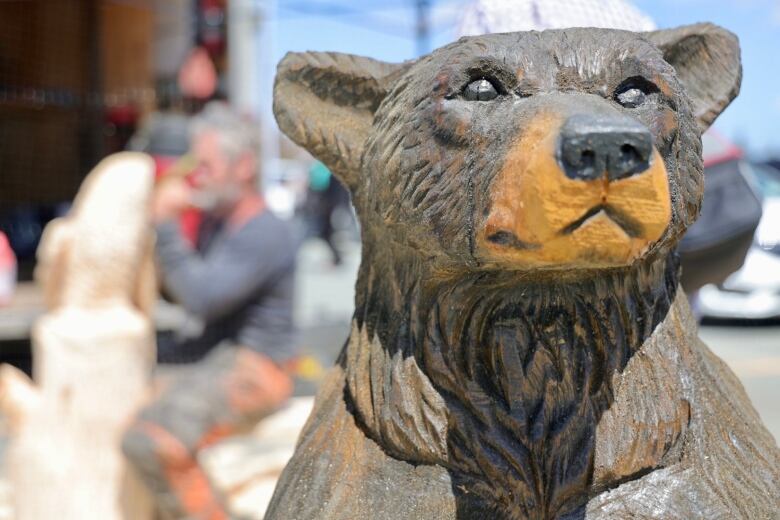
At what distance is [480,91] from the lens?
2.76 feet

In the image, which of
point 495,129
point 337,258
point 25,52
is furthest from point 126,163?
point 337,258

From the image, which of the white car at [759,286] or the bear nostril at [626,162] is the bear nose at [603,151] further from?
the white car at [759,286]

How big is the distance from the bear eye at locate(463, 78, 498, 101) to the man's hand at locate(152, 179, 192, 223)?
1874 millimetres

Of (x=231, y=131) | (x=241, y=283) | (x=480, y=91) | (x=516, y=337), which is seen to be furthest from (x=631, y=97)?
(x=231, y=131)

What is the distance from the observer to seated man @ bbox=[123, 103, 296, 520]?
87.4 inches

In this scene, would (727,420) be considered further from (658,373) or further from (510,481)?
(510,481)

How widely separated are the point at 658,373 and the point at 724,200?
0.62 metres

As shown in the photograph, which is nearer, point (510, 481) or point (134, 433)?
point (510, 481)

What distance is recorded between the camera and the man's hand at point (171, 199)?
103 inches

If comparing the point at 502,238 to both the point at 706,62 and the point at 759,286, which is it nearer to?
the point at 706,62

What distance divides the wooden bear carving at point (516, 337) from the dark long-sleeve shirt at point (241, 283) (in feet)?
4.87

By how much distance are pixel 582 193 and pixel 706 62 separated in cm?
41

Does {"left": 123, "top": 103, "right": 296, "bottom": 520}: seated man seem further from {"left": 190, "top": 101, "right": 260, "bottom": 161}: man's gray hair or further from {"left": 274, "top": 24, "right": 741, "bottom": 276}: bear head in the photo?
{"left": 274, "top": 24, "right": 741, "bottom": 276}: bear head

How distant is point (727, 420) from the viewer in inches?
37.9
